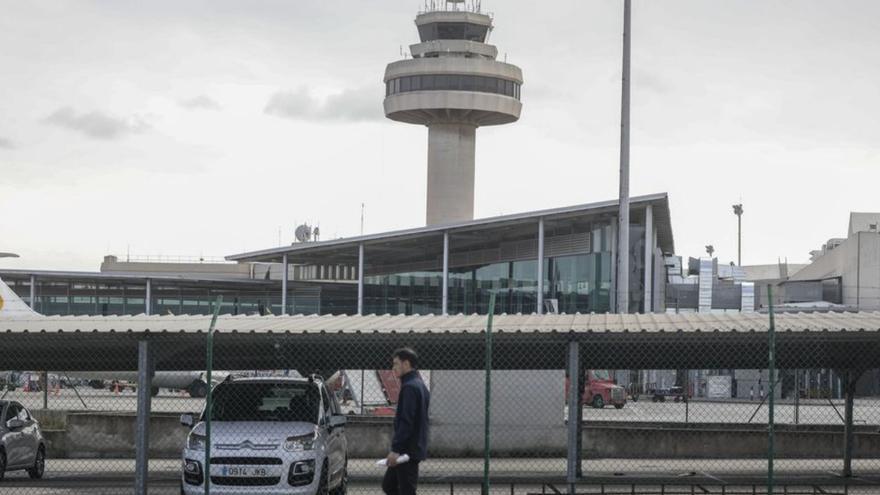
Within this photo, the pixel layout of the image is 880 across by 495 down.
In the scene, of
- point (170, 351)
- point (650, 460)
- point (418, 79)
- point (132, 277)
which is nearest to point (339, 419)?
point (170, 351)

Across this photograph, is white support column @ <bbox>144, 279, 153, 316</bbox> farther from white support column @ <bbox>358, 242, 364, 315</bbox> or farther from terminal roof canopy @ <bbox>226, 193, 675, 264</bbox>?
white support column @ <bbox>358, 242, 364, 315</bbox>

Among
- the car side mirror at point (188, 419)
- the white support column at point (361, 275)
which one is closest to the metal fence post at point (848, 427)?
the car side mirror at point (188, 419)

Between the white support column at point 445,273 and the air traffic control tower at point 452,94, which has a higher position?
the air traffic control tower at point 452,94

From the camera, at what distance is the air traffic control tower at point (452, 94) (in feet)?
355

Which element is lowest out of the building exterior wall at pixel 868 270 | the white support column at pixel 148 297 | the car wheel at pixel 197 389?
the car wheel at pixel 197 389

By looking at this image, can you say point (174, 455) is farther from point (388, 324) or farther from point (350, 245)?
point (350, 245)

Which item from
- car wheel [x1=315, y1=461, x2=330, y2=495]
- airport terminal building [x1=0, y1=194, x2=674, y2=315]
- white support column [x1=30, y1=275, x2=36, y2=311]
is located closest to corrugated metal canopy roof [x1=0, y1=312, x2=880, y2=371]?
car wheel [x1=315, y1=461, x2=330, y2=495]

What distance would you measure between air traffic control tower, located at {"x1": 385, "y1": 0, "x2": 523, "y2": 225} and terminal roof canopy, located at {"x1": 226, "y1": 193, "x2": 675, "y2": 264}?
1481cm

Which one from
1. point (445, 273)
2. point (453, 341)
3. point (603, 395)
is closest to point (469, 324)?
point (453, 341)

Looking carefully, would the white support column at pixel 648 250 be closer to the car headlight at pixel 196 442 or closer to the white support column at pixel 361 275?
the white support column at pixel 361 275

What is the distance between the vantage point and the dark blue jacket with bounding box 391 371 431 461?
45.3 ft

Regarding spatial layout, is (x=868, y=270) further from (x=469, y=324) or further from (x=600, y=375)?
(x=469, y=324)

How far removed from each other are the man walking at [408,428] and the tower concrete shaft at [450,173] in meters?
94.7

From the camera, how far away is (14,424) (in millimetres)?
23922
